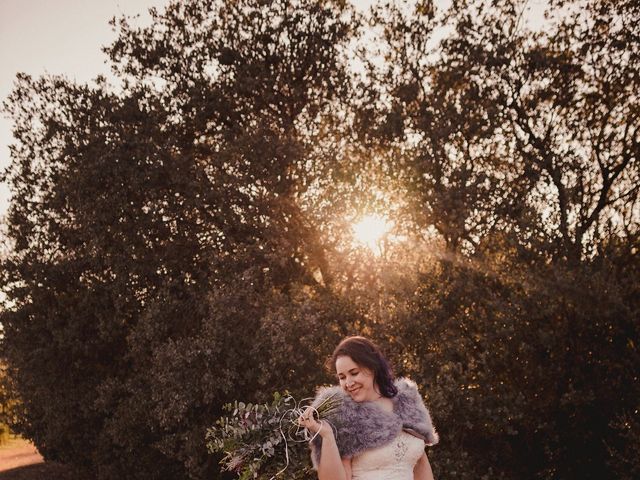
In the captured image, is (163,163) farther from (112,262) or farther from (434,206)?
(434,206)

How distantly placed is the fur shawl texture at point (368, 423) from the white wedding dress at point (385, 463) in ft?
0.21

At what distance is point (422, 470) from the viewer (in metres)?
4.51

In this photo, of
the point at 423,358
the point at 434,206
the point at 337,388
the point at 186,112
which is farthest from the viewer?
the point at 186,112

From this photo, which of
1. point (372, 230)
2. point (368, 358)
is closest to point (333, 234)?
point (372, 230)

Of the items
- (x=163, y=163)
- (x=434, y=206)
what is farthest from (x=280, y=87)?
(x=434, y=206)

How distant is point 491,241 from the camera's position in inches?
422

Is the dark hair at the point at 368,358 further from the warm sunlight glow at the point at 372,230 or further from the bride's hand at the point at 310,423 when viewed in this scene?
the warm sunlight glow at the point at 372,230

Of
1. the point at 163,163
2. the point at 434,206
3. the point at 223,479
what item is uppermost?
the point at 163,163

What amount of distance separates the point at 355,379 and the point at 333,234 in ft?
28.0

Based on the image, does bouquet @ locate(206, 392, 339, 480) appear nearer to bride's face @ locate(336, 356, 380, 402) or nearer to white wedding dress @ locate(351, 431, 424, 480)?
bride's face @ locate(336, 356, 380, 402)

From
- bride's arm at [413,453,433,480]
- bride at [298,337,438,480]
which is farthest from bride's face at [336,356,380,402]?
bride's arm at [413,453,433,480]

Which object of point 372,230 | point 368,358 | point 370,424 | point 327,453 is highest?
point 372,230

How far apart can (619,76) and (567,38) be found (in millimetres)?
1348

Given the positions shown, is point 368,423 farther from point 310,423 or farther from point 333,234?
point 333,234
